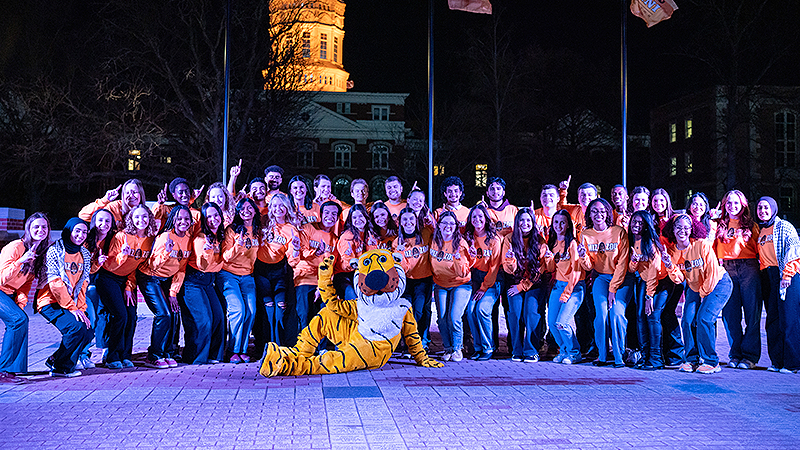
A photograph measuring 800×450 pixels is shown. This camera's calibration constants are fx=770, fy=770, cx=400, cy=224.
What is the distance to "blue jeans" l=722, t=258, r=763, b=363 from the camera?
27.1ft

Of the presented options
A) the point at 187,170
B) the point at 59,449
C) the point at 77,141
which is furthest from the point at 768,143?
the point at 59,449

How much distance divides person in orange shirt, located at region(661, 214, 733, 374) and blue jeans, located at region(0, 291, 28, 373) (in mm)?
6457

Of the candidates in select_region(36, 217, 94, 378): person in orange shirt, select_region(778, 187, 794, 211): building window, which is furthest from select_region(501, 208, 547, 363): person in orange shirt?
select_region(778, 187, 794, 211): building window

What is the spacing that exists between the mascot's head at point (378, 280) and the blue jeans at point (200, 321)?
1753 mm

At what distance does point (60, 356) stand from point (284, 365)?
219cm

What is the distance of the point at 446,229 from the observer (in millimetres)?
8844

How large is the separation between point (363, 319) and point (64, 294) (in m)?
2.89

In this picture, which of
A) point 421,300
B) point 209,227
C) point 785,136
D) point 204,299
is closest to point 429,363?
point 421,300

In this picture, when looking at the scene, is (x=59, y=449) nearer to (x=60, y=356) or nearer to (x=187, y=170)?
(x=60, y=356)

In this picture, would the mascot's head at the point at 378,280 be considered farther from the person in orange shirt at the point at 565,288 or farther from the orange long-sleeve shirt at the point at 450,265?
the person in orange shirt at the point at 565,288

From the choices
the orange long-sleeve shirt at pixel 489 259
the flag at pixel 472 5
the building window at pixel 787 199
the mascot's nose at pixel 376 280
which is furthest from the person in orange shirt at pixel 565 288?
the building window at pixel 787 199

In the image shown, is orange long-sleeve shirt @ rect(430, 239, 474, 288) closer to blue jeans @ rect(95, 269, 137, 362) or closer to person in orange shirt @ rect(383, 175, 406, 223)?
Answer: person in orange shirt @ rect(383, 175, 406, 223)

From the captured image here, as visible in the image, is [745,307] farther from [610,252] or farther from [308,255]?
[308,255]

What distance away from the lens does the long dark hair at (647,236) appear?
322 inches
